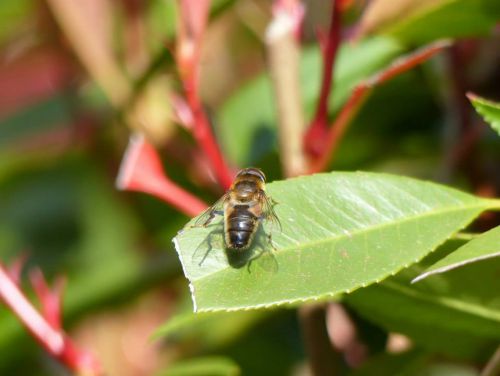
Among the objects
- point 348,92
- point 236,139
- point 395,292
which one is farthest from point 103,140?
point 395,292

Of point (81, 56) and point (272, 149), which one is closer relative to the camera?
point (272, 149)

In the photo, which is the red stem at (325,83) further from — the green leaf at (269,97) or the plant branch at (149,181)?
the green leaf at (269,97)

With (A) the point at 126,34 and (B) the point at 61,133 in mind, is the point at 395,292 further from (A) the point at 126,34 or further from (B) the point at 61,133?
(B) the point at 61,133

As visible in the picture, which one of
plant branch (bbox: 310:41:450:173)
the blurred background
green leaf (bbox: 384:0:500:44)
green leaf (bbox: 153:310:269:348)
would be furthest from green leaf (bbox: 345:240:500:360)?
green leaf (bbox: 153:310:269:348)

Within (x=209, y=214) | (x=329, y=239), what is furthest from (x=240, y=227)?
(x=329, y=239)

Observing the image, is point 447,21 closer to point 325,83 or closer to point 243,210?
point 325,83

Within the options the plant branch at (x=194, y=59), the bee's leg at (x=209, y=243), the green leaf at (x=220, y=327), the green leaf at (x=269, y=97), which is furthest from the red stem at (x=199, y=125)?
the green leaf at (x=220, y=327)

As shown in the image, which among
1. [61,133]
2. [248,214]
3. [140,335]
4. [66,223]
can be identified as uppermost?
[248,214]
